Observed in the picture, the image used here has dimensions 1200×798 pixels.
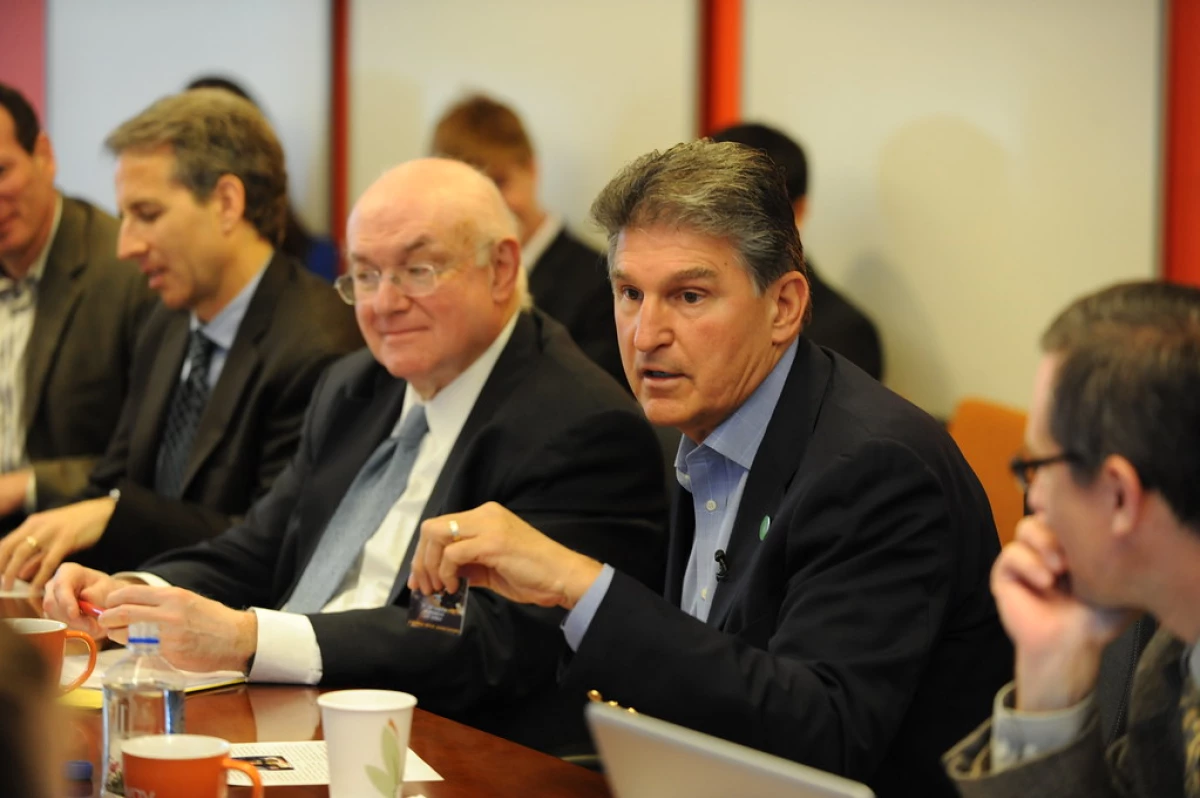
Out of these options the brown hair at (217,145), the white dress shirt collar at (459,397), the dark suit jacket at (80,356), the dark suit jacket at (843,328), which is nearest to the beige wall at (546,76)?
the dark suit jacket at (843,328)

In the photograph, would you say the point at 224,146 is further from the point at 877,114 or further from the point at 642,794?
the point at 642,794

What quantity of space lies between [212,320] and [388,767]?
7.47ft

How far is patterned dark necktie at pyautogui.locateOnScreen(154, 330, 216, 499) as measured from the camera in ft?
11.3

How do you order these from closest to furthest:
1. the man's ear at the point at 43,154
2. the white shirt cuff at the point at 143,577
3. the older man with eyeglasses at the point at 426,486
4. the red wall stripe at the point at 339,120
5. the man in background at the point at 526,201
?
the older man with eyeglasses at the point at 426,486
the white shirt cuff at the point at 143,577
the man's ear at the point at 43,154
the man in background at the point at 526,201
the red wall stripe at the point at 339,120

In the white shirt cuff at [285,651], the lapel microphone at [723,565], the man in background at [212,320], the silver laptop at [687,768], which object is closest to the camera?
the silver laptop at [687,768]

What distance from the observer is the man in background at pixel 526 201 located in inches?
186

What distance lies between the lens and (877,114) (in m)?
4.10

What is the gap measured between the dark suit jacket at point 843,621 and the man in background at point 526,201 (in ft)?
9.41

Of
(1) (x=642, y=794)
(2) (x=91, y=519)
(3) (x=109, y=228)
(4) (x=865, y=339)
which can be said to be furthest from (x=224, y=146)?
(1) (x=642, y=794)

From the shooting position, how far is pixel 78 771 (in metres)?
1.59

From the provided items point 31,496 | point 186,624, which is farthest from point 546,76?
point 186,624

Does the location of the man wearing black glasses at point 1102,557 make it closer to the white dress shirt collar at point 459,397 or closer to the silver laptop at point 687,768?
the silver laptop at point 687,768

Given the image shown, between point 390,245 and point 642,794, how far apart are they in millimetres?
1578

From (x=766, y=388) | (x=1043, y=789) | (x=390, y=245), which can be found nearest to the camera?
(x=1043, y=789)
